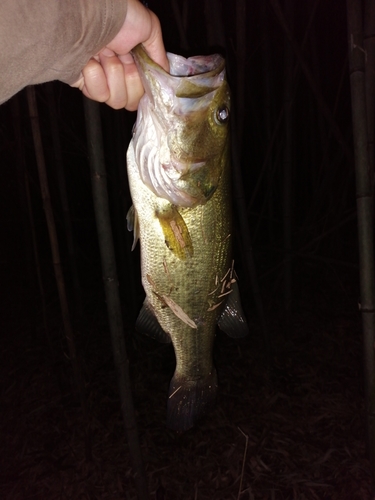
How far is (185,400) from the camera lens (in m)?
1.51

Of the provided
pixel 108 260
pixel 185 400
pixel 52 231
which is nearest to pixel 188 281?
pixel 108 260

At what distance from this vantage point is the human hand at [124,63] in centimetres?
109

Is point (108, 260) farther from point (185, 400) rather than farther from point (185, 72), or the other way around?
point (185, 72)

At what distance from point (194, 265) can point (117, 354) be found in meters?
0.57

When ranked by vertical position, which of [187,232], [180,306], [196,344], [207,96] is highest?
[207,96]

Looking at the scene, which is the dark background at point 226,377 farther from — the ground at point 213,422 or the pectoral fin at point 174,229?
the pectoral fin at point 174,229

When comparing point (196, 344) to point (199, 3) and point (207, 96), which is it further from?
point (199, 3)

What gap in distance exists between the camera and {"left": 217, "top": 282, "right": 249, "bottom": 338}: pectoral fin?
151cm

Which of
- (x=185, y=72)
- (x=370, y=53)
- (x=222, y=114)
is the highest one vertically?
(x=370, y=53)

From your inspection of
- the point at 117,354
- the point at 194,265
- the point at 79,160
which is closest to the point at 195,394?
the point at 117,354

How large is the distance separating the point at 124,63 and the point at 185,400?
48.4 inches

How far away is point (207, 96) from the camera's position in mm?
1225

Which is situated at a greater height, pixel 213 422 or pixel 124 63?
pixel 124 63

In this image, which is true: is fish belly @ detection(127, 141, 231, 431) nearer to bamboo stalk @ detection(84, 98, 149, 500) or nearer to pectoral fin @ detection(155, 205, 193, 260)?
pectoral fin @ detection(155, 205, 193, 260)
